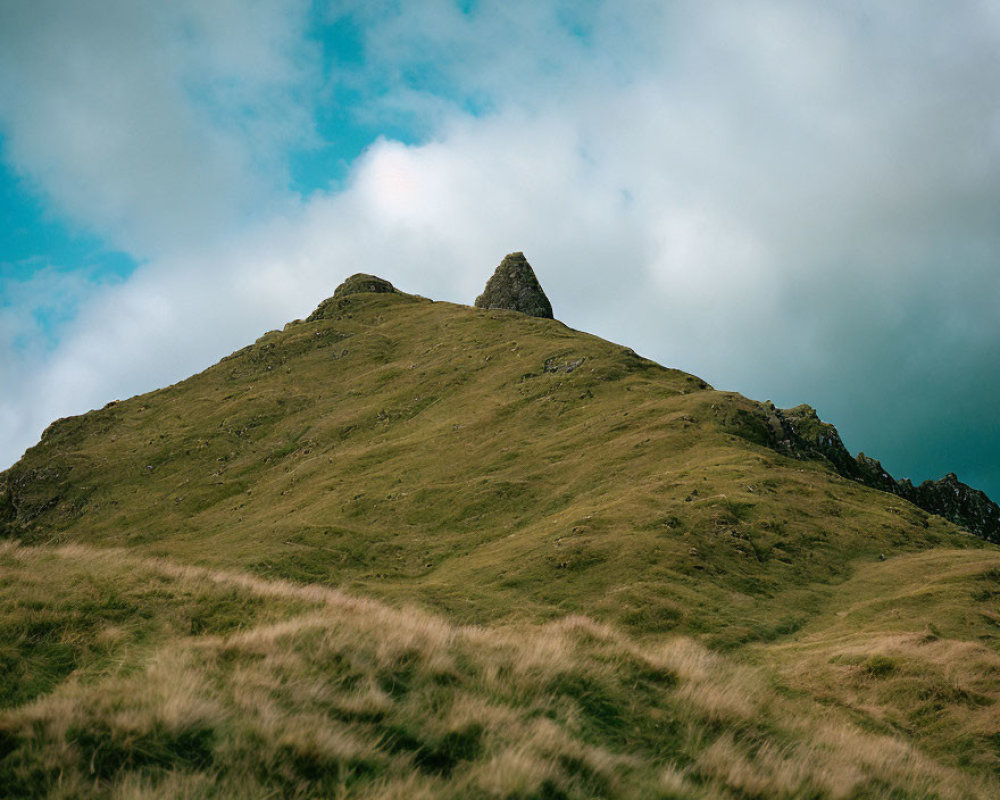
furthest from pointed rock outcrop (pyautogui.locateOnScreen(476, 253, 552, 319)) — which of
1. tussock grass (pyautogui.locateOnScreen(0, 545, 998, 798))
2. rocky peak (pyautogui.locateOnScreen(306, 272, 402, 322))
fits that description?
tussock grass (pyautogui.locateOnScreen(0, 545, 998, 798))

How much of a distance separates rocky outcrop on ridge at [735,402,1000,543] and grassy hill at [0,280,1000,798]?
1.13m

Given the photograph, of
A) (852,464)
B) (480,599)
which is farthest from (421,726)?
(852,464)

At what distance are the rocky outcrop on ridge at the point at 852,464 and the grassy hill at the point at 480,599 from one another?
1134 millimetres

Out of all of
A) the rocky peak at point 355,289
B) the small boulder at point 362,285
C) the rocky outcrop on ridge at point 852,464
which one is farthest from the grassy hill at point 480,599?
the small boulder at point 362,285

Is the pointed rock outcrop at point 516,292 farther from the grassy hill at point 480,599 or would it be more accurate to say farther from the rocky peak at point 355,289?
the grassy hill at point 480,599

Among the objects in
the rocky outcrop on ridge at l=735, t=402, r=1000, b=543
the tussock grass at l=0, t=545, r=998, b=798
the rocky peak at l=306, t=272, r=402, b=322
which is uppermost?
the rocky peak at l=306, t=272, r=402, b=322

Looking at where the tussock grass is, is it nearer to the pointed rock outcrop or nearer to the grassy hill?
the grassy hill

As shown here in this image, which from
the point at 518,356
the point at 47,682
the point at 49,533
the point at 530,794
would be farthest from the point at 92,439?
the point at 530,794

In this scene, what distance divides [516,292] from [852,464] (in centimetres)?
6109

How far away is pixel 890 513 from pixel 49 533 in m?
65.7

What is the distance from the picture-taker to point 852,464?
174 feet

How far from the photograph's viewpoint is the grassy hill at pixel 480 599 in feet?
25.9

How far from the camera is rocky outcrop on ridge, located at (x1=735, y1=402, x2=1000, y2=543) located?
162 feet

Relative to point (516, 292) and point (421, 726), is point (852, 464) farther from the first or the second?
point (516, 292)
